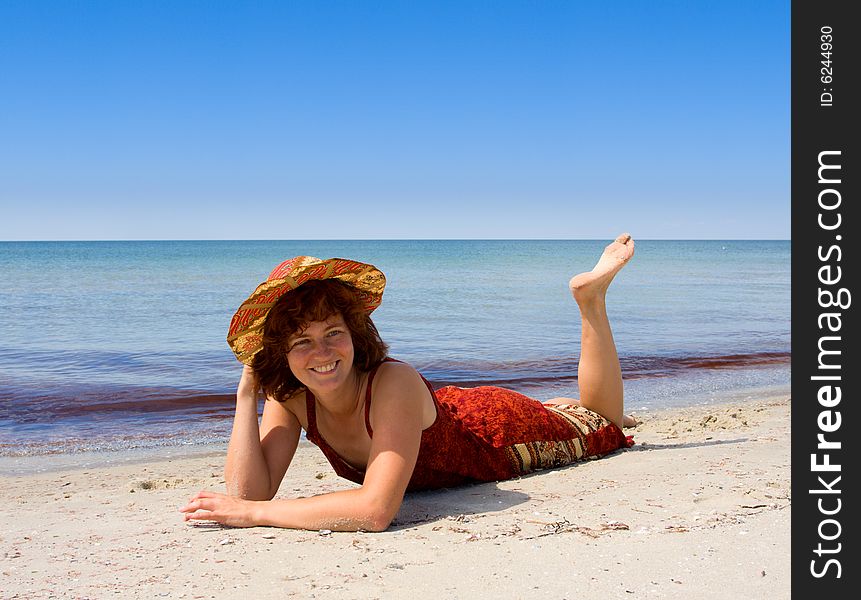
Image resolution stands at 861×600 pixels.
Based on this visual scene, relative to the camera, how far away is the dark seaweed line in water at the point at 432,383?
825cm

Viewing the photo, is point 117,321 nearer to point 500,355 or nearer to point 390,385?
point 500,355

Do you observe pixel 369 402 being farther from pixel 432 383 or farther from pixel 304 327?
pixel 432 383

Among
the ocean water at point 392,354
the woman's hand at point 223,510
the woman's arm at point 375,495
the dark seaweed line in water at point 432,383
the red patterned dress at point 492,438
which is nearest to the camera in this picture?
the woman's arm at point 375,495

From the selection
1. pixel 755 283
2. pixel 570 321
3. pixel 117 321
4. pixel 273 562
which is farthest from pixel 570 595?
pixel 755 283

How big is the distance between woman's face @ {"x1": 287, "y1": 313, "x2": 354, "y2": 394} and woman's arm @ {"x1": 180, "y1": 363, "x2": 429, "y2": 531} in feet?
0.65

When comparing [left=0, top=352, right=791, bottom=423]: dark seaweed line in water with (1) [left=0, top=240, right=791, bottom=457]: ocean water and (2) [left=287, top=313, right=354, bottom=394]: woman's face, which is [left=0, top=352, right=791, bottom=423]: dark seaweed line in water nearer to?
(1) [left=0, top=240, right=791, bottom=457]: ocean water

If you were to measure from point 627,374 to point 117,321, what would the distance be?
35.9ft

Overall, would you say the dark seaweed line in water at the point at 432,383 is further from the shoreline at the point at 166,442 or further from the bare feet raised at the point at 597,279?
the bare feet raised at the point at 597,279

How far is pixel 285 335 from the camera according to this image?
362 centimetres

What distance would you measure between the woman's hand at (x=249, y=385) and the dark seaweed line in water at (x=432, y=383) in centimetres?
431

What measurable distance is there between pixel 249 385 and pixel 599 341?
2238mm

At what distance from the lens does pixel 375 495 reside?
3.53m
